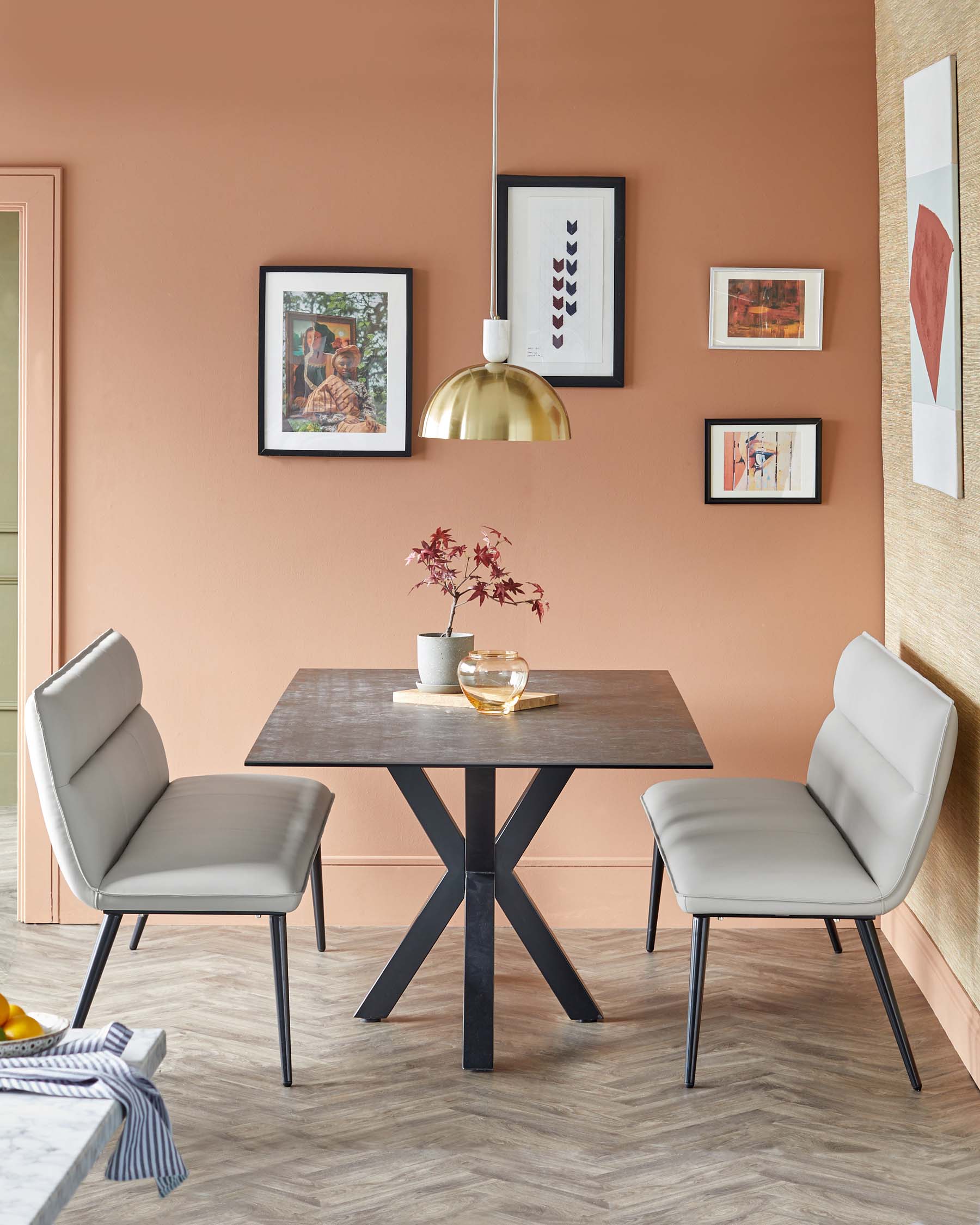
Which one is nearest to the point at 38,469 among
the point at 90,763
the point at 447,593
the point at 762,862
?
the point at 90,763

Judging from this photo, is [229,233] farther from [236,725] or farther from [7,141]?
[236,725]

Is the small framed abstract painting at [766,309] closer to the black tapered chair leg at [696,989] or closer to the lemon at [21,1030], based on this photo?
the black tapered chair leg at [696,989]

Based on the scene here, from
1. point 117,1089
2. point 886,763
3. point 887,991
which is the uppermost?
point 886,763

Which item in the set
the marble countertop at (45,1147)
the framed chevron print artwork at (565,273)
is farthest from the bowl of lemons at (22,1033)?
the framed chevron print artwork at (565,273)

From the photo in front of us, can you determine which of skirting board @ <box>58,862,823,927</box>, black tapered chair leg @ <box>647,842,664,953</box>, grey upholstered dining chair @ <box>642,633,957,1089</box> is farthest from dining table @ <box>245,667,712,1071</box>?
skirting board @ <box>58,862,823,927</box>

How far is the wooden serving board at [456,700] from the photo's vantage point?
3.29 m

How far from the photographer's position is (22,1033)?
2.24 m

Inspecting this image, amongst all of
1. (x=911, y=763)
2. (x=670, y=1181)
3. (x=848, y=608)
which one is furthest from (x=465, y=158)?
(x=670, y=1181)

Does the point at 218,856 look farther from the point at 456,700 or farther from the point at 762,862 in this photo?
the point at 762,862

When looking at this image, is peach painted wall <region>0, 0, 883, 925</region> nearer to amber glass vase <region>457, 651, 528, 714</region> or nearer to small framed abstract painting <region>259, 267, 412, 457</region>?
small framed abstract painting <region>259, 267, 412, 457</region>

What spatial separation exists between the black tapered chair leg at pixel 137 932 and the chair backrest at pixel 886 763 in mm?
1817

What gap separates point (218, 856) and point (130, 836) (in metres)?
0.29

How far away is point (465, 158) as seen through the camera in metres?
3.77

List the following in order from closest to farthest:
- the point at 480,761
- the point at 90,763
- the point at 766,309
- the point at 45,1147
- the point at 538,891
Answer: the point at 45,1147, the point at 480,761, the point at 90,763, the point at 766,309, the point at 538,891
